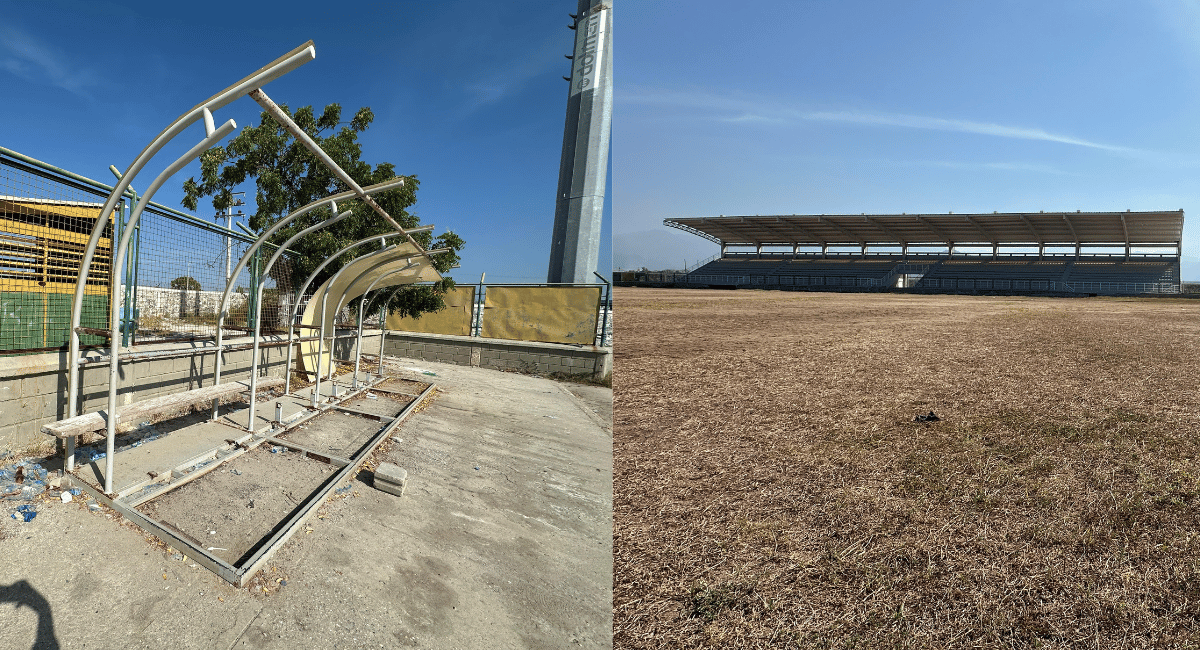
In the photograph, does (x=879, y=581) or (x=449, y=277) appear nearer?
(x=879, y=581)

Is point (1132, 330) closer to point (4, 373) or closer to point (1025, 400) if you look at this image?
point (1025, 400)

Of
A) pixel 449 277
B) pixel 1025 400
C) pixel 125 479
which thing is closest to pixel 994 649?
pixel 1025 400

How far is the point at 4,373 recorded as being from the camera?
12.4 feet

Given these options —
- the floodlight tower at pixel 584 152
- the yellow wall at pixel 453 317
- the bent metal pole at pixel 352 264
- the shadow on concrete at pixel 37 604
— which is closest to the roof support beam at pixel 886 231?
the floodlight tower at pixel 584 152

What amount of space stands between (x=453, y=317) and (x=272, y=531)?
965 cm

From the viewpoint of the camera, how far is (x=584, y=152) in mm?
29203

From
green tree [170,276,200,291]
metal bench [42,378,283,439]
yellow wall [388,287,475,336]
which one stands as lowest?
metal bench [42,378,283,439]

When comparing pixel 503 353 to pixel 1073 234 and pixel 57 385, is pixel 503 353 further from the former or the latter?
pixel 1073 234

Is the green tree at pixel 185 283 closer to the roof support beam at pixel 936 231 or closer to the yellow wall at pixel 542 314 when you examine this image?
the yellow wall at pixel 542 314

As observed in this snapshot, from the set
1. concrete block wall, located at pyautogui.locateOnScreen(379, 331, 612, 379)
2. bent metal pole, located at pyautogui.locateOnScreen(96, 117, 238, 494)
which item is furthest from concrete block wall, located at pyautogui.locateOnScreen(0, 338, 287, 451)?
concrete block wall, located at pyautogui.locateOnScreen(379, 331, 612, 379)

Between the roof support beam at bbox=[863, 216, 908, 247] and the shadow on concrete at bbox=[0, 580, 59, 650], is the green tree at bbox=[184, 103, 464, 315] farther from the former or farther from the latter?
the roof support beam at bbox=[863, 216, 908, 247]

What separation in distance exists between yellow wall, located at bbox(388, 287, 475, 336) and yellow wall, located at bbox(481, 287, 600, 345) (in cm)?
48

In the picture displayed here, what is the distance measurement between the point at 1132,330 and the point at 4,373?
1740 cm

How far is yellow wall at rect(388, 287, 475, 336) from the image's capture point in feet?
40.6
